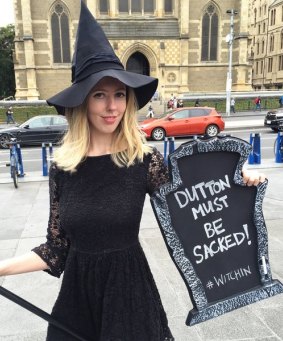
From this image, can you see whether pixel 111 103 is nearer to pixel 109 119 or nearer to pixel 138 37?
pixel 109 119

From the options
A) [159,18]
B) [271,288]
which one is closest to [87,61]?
[271,288]

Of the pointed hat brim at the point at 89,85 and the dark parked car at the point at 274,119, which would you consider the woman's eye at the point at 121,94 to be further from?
the dark parked car at the point at 274,119

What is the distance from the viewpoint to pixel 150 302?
1659 millimetres

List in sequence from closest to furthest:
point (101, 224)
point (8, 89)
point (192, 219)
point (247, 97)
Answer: point (101, 224), point (192, 219), point (247, 97), point (8, 89)

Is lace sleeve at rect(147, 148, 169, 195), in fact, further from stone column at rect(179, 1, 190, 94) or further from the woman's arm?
stone column at rect(179, 1, 190, 94)

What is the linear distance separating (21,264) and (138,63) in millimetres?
36065

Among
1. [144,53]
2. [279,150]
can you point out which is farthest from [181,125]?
[144,53]

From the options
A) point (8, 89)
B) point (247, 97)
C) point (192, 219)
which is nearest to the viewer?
point (192, 219)

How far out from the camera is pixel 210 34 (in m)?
35.9

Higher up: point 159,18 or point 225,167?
point 159,18

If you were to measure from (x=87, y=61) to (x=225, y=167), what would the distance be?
2.60 ft

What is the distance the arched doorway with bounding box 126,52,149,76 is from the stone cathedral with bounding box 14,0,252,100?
0.14 metres

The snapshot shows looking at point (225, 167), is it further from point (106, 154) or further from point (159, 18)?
point (159, 18)

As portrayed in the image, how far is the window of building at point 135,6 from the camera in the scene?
3428cm
